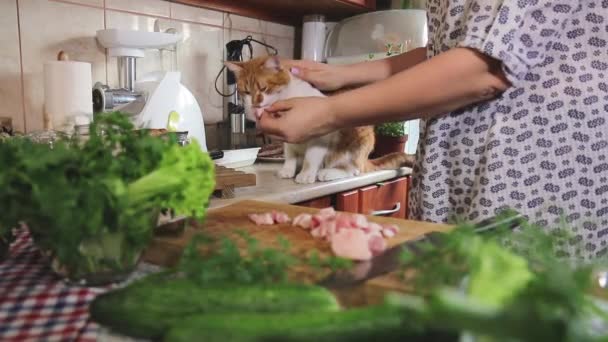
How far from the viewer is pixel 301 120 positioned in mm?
904

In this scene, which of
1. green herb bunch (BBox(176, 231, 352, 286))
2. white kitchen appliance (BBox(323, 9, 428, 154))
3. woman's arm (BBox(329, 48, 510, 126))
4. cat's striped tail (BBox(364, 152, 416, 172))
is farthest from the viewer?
white kitchen appliance (BBox(323, 9, 428, 154))

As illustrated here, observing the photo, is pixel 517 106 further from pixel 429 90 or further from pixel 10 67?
pixel 10 67

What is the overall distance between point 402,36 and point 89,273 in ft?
5.85

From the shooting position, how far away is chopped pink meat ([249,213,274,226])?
0.77m

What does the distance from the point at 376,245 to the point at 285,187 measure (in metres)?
0.66

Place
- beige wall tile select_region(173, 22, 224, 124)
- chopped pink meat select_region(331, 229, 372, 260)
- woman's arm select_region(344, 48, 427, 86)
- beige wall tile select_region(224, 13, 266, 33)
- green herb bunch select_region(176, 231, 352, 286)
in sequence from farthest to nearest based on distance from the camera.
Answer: beige wall tile select_region(224, 13, 266, 33) → beige wall tile select_region(173, 22, 224, 124) → woman's arm select_region(344, 48, 427, 86) → chopped pink meat select_region(331, 229, 372, 260) → green herb bunch select_region(176, 231, 352, 286)

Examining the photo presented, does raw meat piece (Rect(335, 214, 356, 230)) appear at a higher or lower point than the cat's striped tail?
higher

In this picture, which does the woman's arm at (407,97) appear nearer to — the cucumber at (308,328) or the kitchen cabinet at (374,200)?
the kitchen cabinet at (374,200)

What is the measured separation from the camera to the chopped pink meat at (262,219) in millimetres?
773

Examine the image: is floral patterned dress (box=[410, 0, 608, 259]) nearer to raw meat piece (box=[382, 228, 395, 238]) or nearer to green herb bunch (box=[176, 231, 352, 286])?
raw meat piece (box=[382, 228, 395, 238])

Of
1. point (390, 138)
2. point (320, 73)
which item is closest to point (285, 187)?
point (320, 73)

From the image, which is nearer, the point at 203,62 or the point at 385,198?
the point at 385,198

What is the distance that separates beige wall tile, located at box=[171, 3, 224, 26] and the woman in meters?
0.92

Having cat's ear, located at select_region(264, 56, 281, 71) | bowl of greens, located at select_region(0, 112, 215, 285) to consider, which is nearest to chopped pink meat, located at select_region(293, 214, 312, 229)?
bowl of greens, located at select_region(0, 112, 215, 285)
